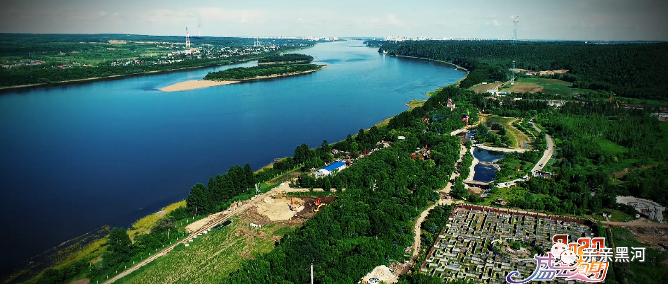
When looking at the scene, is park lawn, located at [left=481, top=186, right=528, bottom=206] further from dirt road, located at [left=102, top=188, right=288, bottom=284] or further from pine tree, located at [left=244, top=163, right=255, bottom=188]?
pine tree, located at [left=244, top=163, right=255, bottom=188]

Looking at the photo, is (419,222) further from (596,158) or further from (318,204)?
(596,158)

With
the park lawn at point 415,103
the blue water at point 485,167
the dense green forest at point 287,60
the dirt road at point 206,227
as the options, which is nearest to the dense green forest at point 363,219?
the blue water at point 485,167

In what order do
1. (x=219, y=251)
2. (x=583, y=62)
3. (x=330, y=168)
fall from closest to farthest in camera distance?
(x=219, y=251)
(x=330, y=168)
(x=583, y=62)

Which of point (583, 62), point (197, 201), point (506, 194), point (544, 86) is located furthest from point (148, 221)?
point (583, 62)

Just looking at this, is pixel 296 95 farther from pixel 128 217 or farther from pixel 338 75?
pixel 128 217

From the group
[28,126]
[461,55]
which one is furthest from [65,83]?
[461,55]

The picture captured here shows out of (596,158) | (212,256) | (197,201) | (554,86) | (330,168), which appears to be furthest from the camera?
(554,86)

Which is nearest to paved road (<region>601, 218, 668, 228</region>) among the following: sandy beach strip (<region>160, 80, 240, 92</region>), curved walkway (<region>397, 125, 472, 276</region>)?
curved walkway (<region>397, 125, 472, 276</region>)

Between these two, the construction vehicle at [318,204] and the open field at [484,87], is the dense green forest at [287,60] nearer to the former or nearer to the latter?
the open field at [484,87]
